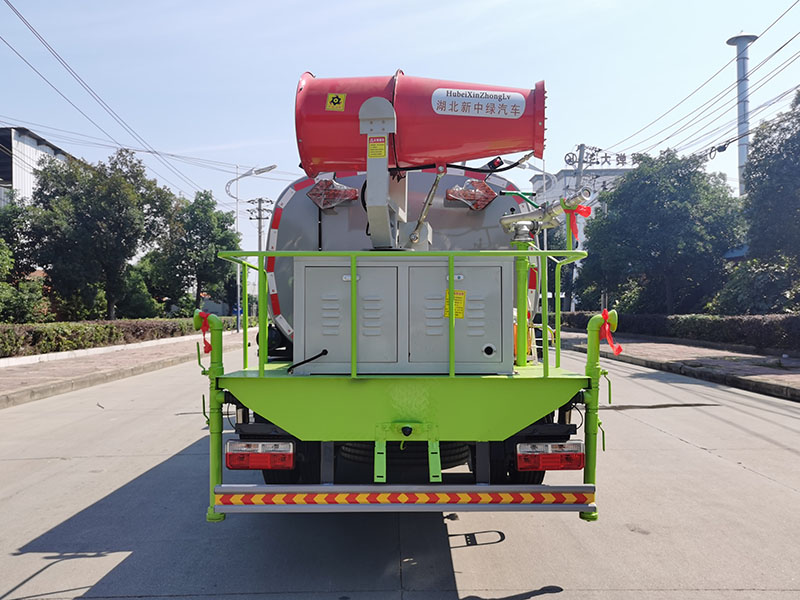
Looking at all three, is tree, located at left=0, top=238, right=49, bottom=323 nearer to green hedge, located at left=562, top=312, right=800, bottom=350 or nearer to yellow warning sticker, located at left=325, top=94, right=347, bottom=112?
yellow warning sticker, located at left=325, top=94, right=347, bottom=112

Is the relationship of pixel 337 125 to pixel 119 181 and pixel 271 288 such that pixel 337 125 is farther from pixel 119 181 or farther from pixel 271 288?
pixel 119 181

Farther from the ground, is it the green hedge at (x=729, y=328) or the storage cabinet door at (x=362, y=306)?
the storage cabinet door at (x=362, y=306)

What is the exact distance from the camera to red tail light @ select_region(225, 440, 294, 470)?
374 centimetres

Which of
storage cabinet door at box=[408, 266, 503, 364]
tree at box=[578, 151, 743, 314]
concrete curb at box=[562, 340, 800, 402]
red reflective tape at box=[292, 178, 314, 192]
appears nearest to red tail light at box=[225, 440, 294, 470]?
storage cabinet door at box=[408, 266, 503, 364]

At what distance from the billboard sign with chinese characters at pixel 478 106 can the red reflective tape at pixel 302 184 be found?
2.08 metres

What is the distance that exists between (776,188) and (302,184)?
58.7 feet

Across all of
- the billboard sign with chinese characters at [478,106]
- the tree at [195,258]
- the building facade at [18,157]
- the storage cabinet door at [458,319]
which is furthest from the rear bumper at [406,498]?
the tree at [195,258]

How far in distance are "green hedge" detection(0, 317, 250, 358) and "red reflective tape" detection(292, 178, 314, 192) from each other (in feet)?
47.7

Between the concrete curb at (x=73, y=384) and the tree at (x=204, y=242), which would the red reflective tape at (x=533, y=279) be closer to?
the concrete curb at (x=73, y=384)

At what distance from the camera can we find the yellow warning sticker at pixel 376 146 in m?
3.96

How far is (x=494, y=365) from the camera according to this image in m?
3.88

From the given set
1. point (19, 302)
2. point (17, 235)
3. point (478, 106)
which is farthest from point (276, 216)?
point (17, 235)

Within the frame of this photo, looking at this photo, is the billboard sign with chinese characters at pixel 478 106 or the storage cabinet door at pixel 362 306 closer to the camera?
the storage cabinet door at pixel 362 306

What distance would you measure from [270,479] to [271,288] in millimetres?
1813
